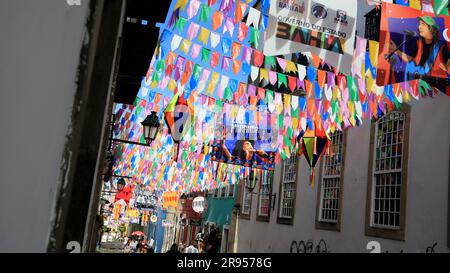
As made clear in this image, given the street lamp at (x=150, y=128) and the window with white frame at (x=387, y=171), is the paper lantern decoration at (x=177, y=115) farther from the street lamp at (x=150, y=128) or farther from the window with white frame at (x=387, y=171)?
the window with white frame at (x=387, y=171)

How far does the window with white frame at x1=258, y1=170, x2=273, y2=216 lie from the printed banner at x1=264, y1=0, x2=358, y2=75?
44.9ft

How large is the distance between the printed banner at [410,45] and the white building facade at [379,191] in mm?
3154

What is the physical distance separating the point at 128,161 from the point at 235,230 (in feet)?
23.2

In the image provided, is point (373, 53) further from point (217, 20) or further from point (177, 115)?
point (177, 115)

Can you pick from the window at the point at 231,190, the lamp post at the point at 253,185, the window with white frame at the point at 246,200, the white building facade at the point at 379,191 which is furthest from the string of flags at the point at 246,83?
the window at the point at 231,190

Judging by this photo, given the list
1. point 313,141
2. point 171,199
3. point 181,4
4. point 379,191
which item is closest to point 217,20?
point 181,4

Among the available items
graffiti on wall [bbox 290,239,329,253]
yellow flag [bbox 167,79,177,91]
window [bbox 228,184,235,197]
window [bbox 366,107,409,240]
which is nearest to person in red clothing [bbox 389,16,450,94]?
window [bbox 366,107,409,240]

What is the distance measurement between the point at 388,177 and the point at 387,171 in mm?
171

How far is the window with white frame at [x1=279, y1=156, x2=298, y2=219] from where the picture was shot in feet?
53.1

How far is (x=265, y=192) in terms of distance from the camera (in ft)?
61.8

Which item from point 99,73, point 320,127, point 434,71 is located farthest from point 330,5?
point 320,127

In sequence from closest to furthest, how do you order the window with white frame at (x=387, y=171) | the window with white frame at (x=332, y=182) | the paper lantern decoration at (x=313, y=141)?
the window with white frame at (x=387, y=171), the paper lantern decoration at (x=313, y=141), the window with white frame at (x=332, y=182)

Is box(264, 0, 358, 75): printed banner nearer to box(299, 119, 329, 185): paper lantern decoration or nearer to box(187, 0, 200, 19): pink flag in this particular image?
box(187, 0, 200, 19): pink flag

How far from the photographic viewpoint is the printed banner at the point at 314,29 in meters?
4.53
